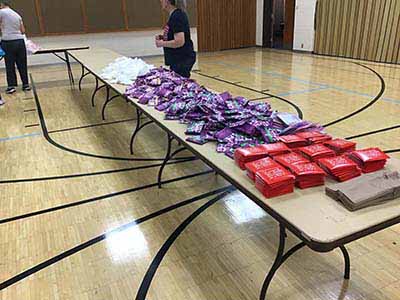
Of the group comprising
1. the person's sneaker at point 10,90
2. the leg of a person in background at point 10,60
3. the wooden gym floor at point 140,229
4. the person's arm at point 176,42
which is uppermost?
the person's arm at point 176,42

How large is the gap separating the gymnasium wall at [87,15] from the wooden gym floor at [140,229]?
221 inches

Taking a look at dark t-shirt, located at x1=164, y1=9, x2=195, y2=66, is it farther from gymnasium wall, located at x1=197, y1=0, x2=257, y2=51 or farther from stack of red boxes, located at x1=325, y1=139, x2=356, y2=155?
gymnasium wall, located at x1=197, y1=0, x2=257, y2=51

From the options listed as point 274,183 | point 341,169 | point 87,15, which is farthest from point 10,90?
point 341,169

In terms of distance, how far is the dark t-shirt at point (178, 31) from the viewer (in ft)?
11.8

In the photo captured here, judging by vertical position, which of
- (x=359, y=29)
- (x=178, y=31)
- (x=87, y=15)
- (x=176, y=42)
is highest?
(x=87, y=15)

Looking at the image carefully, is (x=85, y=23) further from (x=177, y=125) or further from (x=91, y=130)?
(x=177, y=125)

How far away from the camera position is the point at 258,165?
1597 millimetres

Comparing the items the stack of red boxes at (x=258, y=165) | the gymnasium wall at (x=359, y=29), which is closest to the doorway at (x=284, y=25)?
the gymnasium wall at (x=359, y=29)

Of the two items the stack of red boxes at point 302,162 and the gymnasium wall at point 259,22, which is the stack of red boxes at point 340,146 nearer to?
the stack of red boxes at point 302,162

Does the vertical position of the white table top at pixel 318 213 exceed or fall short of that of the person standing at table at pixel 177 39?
it falls short

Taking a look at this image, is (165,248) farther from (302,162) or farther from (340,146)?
(340,146)

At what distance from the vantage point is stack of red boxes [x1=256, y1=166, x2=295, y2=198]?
1.44 m

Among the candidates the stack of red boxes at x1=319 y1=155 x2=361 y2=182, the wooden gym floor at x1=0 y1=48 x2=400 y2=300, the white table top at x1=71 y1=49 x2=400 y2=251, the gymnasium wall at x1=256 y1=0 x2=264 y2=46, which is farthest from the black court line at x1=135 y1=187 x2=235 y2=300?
the gymnasium wall at x1=256 y1=0 x2=264 y2=46

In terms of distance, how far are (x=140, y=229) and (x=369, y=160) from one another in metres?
1.47
